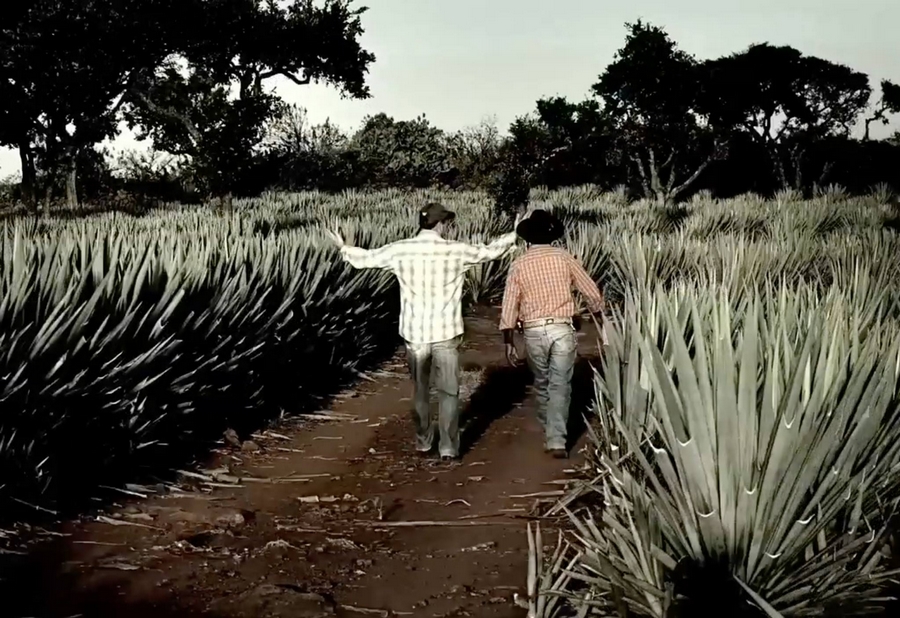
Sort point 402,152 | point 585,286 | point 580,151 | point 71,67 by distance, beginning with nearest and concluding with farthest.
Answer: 1. point 585,286
2. point 71,67
3. point 580,151
4. point 402,152

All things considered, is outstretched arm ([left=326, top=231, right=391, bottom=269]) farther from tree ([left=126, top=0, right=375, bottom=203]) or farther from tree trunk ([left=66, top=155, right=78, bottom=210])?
tree trunk ([left=66, top=155, right=78, bottom=210])

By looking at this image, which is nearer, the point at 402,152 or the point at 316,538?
the point at 316,538

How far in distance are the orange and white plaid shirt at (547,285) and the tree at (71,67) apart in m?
21.6

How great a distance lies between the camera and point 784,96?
3516cm

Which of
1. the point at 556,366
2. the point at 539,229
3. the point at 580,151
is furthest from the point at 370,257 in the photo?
the point at 580,151

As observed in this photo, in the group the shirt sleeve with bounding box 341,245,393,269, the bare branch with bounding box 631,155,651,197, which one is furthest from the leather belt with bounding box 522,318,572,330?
the bare branch with bounding box 631,155,651,197

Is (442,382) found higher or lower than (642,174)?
lower

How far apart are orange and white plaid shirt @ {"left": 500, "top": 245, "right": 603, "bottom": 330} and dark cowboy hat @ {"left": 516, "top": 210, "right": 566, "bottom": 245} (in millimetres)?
49

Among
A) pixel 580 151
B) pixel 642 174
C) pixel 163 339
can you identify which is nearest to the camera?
pixel 163 339

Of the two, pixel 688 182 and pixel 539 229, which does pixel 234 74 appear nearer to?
pixel 688 182

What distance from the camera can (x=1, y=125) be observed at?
25.6 meters

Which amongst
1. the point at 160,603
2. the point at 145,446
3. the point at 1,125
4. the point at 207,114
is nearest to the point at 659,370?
the point at 160,603

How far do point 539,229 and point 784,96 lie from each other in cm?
3197

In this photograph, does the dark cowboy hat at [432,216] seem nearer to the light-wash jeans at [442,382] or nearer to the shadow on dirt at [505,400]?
the light-wash jeans at [442,382]
